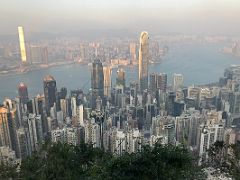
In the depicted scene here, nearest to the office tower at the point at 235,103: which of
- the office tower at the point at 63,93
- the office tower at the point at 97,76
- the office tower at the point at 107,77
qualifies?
the office tower at the point at 107,77

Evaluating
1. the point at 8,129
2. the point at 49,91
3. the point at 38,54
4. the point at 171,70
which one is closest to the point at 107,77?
the point at 49,91

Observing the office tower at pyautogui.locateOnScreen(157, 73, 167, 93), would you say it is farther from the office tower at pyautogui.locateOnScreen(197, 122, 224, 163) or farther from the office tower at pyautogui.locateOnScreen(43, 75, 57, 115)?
the office tower at pyautogui.locateOnScreen(197, 122, 224, 163)

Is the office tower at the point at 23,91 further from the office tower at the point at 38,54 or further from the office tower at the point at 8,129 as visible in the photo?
the office tower at the point at 8,129

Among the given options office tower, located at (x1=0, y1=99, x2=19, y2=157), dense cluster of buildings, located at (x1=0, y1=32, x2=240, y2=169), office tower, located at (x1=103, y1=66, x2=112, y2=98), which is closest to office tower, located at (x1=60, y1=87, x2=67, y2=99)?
dense cluster of buildings, located at (x1=0, y1=32, x2=240, y2=169)

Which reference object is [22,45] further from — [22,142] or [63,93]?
[22,142]

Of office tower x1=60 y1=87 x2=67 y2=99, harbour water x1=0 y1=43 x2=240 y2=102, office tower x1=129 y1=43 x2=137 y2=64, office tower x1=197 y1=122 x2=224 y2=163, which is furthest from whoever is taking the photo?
office tower x1=129 y1=43 x2=137 y2=64

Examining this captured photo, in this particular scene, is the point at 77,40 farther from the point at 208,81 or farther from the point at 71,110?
the point at 208,81
